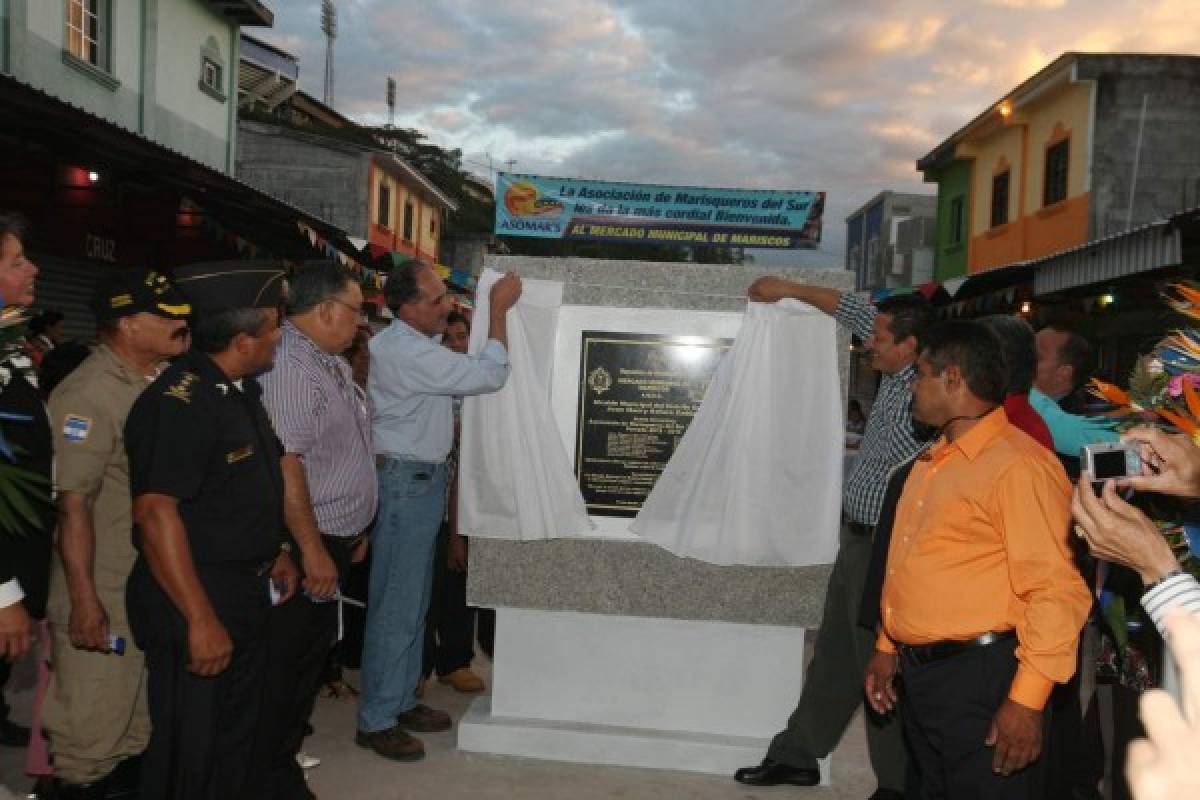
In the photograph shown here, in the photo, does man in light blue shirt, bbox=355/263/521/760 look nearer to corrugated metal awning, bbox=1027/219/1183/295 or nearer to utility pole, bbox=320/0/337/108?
corrugated metal awning, bbox=1027/219/1183/295

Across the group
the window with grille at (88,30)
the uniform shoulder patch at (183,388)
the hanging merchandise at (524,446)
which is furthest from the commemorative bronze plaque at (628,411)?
the window with grille at (88,30)

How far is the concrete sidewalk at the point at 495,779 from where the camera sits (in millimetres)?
4176

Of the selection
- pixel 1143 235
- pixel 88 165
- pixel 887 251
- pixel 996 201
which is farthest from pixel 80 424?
pixel 887 251

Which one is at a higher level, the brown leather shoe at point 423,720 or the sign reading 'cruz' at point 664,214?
the sign reading 'cruz' at point 664,214

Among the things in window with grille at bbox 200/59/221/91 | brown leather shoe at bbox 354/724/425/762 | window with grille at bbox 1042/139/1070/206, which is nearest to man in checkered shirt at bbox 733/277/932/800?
brown leather shoe at bbox 354/724/425/762

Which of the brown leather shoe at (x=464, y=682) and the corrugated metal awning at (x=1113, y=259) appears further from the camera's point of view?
the corrugated metal awning at (x=1113, y=259)

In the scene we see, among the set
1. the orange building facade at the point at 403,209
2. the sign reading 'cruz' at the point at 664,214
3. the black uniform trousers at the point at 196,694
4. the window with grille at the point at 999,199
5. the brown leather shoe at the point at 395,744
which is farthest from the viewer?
the orange building facade at the point at 403,209

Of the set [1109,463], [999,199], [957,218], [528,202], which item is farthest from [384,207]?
[1109,463]

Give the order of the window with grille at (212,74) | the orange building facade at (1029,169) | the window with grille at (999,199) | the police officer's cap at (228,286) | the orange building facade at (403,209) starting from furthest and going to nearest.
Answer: the orange building facade at (403,209)
the window with grille at (999,199)
the orange building facade at (1029,169)
the window with grille at (212,74)
the police officer's cap at (228,286)

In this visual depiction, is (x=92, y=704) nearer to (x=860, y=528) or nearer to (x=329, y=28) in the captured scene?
(x=860, y=528)

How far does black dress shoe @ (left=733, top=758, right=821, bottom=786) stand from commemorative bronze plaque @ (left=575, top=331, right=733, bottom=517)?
1.21 meters

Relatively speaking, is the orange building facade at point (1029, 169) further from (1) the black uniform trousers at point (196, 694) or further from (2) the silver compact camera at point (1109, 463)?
(1) the black uniform trousers at point (196, 694)

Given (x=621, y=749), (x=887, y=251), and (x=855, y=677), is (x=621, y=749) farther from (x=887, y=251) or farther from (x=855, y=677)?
(x=887, y=251)

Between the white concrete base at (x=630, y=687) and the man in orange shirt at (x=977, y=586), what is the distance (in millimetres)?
1391
